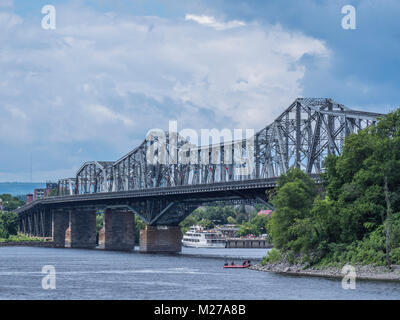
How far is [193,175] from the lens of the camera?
16675 centimetres

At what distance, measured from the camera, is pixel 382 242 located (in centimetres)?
7650

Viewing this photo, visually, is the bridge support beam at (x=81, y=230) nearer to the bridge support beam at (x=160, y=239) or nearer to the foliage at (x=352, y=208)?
the bridge support beam at (x=160, y=239)

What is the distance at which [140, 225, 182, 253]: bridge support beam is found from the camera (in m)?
156

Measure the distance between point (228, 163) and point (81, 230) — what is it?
193 feet

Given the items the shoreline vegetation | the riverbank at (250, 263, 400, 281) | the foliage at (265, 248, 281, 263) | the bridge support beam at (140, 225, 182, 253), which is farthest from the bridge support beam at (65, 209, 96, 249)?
the shoreline vegetation

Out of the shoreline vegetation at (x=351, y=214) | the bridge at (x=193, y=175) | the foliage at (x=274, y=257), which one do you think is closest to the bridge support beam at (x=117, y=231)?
the bridge at (x=193, y=175)

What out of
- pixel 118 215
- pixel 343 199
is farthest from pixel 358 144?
pixel 118 215

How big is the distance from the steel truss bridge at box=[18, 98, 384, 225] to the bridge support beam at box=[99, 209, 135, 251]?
12.6 feet

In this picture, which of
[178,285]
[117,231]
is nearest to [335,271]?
[178,285]

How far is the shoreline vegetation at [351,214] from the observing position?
3041 inches

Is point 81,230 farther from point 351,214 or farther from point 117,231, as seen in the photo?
point 351,214

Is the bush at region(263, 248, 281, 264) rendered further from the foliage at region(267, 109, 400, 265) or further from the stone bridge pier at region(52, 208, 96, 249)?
the stone bridge pier at region(52, 208, 96, 249)
